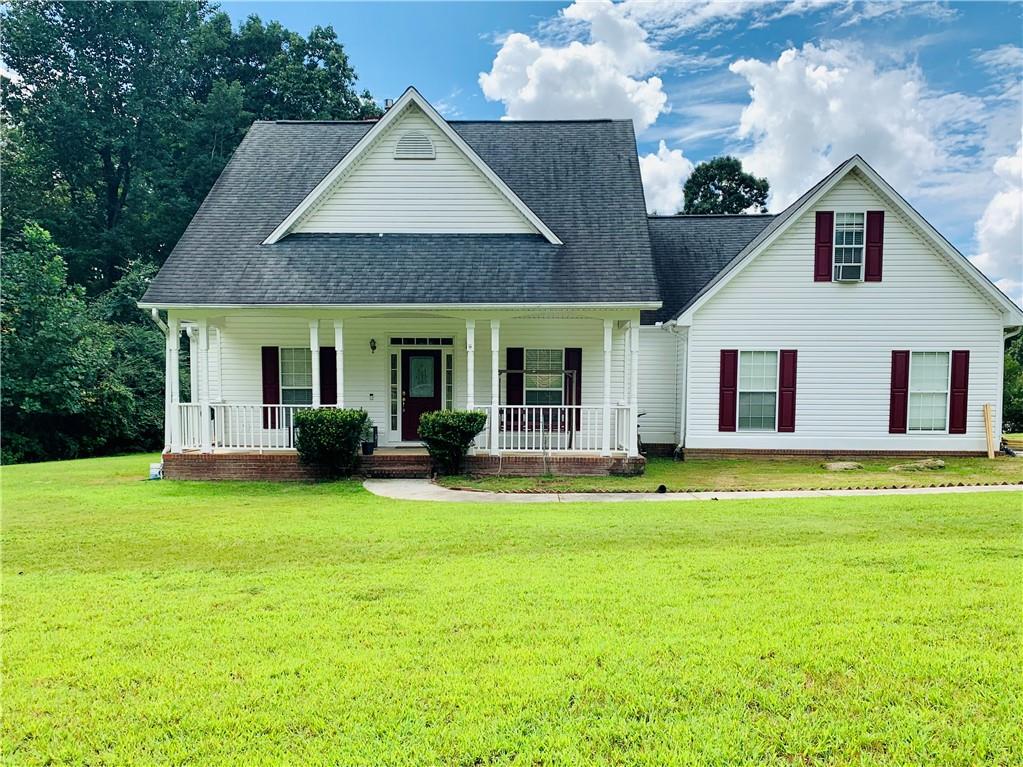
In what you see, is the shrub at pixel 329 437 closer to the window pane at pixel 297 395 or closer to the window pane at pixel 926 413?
the window pane at pixel 297 395

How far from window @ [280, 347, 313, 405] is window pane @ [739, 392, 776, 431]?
32.8 feet

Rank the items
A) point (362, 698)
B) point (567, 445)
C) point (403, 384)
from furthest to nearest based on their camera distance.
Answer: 1. point (403, 384)
2. point (567, 445)
3. point (362, 698)

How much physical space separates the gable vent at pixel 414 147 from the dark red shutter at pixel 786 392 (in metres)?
9.25

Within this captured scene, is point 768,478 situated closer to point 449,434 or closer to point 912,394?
point 912,394

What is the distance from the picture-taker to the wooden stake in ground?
1339 centimetres

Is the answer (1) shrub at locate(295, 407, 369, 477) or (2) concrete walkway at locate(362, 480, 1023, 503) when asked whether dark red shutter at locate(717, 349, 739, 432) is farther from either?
(1) shrub at locate(295, 407, 369, 477)

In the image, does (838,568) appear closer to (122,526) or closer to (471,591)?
(471,591)

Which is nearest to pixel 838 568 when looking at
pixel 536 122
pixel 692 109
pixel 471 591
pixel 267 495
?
pixel 471 591

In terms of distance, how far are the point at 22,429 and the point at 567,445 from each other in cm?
1835

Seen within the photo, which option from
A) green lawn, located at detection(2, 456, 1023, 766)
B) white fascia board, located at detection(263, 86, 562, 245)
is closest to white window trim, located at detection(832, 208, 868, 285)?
white fascia board, located at detection(263, 86, 562, 245)

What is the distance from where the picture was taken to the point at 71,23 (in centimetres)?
2945

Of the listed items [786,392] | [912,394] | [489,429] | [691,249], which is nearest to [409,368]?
[489,429]

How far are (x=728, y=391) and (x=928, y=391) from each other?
445 centimetres

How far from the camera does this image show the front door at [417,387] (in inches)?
553
